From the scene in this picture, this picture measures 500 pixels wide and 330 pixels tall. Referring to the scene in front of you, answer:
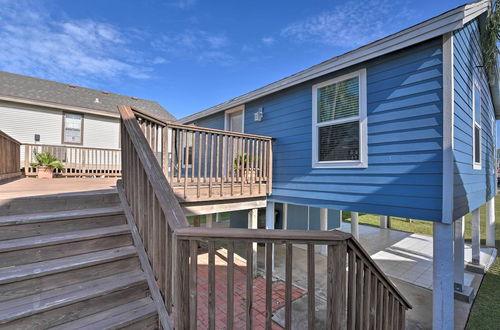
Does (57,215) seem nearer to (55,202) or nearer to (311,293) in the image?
(55,202)

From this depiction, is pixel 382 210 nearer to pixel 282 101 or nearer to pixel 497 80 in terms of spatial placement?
pixel 282 101

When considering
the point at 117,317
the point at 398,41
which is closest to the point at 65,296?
the point at 117,317

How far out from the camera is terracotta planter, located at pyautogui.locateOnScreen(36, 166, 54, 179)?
746 centimetres

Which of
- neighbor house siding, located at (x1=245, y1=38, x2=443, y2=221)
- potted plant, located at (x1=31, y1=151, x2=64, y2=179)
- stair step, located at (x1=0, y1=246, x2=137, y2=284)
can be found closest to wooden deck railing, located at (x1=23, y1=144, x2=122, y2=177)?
potted plant, located at (x1=31, y1=151, x2=64, y2=179)

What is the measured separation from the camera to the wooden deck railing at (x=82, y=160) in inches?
341

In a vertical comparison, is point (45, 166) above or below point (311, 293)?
above

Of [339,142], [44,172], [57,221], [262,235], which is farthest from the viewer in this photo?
[44,172]

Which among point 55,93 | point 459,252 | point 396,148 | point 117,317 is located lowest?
point 459,252

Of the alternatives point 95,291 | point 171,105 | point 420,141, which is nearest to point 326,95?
point 420,141

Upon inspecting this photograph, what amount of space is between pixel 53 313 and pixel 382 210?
386 cm

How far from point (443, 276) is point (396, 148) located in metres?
1.76

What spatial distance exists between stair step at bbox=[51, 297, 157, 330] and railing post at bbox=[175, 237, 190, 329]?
0.57 m

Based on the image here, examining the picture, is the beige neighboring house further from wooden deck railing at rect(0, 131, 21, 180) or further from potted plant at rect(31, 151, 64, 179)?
wooden deck railing at rect(0, 131, 21, 180)

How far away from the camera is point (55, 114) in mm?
9711
